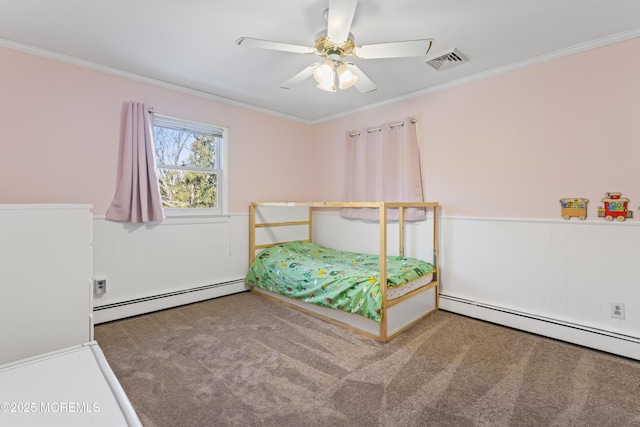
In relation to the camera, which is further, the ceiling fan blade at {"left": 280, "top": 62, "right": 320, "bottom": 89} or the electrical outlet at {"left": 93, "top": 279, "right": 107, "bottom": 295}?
the electrical outlet at {"left": 93, "top": 279, "right": 107, "bottom": 295}

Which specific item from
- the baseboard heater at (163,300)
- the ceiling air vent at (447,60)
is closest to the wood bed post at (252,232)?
the baseboard heater at (163,300)

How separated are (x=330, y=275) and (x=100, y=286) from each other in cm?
197

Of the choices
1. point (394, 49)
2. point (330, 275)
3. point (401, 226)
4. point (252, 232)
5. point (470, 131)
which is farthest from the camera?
point (252, 232)

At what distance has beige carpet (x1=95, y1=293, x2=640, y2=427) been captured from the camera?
148 centimetres

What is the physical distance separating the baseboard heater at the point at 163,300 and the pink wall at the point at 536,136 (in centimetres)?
242

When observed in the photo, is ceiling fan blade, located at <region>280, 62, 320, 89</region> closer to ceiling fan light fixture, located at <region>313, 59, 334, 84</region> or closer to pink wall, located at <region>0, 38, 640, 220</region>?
ceiling fan light fixture, located at <region>313, 59, 334, 84</region>

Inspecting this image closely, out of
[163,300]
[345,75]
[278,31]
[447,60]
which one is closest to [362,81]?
[345,75]

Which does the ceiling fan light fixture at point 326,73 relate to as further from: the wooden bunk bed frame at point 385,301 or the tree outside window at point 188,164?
the tree outside window at point 188,164

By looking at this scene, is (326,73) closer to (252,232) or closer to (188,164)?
(188,164)

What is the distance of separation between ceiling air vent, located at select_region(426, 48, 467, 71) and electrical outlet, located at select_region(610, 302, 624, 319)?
212 cm

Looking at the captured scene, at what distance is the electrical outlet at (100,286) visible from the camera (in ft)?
8.30

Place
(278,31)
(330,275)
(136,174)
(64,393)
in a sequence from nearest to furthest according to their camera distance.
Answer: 1. (64,393)
2. (278,31)
3. (330,275)
4. (136,174)

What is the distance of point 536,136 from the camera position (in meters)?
2.43

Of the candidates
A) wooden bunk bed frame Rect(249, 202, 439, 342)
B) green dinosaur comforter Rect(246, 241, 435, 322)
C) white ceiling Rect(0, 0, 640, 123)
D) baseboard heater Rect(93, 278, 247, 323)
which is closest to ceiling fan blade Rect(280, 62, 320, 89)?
white ceiling Rect(0, 0, 640, 123)
